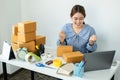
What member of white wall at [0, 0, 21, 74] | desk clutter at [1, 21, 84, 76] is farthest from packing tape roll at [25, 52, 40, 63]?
white wall at [0, 0, 21, 74]

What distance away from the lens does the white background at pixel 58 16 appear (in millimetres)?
2238

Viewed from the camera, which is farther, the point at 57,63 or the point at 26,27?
the point at 26,27

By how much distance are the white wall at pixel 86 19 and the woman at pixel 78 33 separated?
25 cm

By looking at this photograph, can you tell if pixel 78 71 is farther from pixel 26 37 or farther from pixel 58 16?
pixel 58 16

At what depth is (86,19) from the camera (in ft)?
7.80

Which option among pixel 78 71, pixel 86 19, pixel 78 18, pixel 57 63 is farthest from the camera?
pixel 86 19

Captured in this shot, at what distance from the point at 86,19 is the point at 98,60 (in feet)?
2.91

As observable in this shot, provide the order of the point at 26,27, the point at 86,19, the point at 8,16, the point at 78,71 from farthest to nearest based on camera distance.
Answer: the point at 8,16
the point at 86,19
the point at 26,27
the point at 78,71

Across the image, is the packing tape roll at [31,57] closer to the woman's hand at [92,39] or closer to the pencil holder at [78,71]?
the pencil holder at [78,71]

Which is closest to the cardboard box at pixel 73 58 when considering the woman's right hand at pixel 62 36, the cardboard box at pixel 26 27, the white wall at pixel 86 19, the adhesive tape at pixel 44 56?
the adhesive tape at pixel 44 56

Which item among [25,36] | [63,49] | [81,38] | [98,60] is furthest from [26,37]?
[98,60]

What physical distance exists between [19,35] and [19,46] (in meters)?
0.12

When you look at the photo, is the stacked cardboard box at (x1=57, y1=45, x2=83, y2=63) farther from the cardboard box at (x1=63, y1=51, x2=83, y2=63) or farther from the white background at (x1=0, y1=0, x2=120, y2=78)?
the white background at (x1=0, y1=0, x2=120, y2=78)

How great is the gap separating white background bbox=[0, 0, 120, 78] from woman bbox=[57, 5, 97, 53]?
0.83ft
